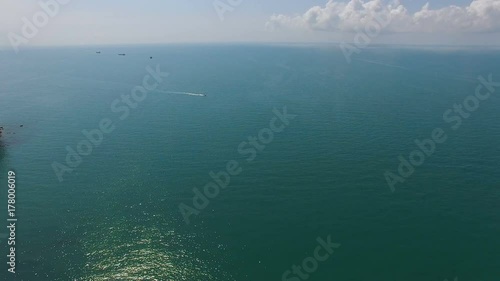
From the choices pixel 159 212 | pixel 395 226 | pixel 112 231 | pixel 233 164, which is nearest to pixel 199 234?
pixel 159 212

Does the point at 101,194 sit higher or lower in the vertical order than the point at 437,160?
higher

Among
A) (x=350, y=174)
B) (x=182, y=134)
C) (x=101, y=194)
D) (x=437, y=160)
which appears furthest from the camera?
(x=182, y=134)

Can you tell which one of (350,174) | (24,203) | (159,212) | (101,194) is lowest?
(350,174)

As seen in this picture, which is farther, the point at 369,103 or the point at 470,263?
the point at 369,103

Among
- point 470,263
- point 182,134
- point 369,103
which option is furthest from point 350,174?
point 369,103

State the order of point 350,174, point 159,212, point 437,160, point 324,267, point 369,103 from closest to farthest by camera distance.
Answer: point 324,267 < point 159,212 < point 350,174 < point 437,160 < point 369,103

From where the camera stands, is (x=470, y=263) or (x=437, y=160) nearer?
(x=470, y=263)

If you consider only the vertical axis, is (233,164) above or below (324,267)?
above

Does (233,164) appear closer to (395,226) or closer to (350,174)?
(350,174)

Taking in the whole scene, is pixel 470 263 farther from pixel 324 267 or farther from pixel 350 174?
pixel 350 174
